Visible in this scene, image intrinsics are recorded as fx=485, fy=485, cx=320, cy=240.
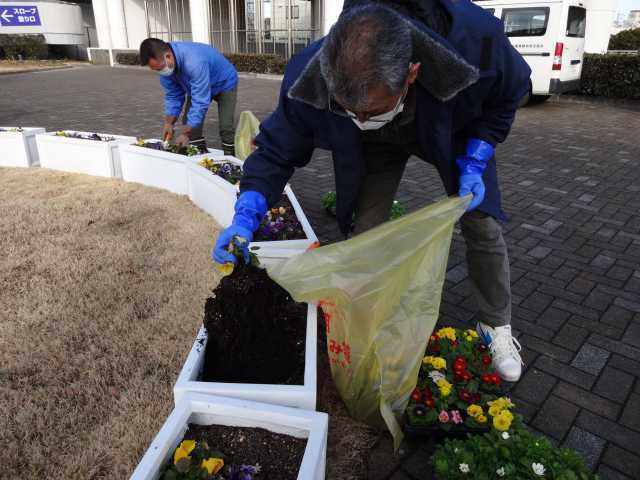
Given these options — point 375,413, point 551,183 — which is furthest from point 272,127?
point 551,183

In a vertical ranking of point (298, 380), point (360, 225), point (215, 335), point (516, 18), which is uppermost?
point (516, 18)

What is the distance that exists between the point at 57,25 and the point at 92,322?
28.7 metres

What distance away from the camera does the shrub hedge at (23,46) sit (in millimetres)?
23719

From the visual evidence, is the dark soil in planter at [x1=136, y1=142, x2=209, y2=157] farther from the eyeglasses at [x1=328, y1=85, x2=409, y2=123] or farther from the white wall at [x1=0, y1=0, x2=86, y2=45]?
the white wall at [x1=0, y1=0, x2=86, y2=45]

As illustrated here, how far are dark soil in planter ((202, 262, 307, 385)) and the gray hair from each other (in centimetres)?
77

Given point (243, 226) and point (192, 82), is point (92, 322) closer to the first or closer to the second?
point (243, 226)

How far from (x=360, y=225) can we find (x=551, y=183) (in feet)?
12.4

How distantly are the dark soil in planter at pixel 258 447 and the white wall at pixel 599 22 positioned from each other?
16109 millimetres

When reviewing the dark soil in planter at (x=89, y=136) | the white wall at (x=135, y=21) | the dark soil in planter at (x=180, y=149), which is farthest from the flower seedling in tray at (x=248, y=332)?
the white wall at (x=135, y=21)

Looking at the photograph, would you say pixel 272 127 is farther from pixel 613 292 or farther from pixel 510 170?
pixel 510 170

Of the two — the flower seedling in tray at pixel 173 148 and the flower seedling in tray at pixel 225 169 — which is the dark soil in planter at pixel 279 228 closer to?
the flower seedling in tray at pixel 225 169

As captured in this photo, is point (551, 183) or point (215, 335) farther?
point (551, 183)

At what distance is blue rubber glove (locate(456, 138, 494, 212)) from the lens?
6.17 feet

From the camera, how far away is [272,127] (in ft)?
6.13
